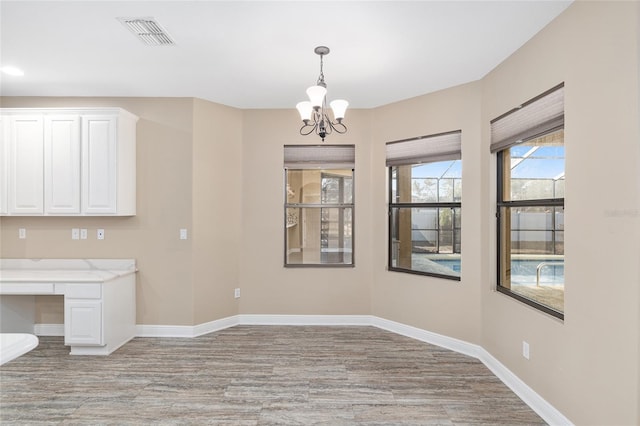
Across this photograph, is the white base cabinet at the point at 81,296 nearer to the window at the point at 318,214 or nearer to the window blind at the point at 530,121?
the window at the point at 318,214

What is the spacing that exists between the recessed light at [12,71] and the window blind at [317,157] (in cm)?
277

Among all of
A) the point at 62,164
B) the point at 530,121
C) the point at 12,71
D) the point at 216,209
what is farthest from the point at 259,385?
the point at 12,71

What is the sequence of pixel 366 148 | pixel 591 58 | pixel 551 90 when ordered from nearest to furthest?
1. pixel 591 58
2. pixel 551 90
3. pixel 366 148

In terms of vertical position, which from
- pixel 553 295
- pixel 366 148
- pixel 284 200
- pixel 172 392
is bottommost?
pixel 172 392

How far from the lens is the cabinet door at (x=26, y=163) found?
13.0 ft

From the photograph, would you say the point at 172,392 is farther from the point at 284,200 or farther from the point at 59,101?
the point at 59,101

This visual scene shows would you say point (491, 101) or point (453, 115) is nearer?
point (491, 101)

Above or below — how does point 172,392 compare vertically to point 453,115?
below

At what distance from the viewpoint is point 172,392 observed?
2.90 m

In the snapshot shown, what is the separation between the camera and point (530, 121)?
9.18 ft

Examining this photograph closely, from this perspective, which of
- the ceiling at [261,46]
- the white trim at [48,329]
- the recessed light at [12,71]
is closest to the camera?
the ceiling at [261,46]

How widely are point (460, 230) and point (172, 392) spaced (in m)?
3.06

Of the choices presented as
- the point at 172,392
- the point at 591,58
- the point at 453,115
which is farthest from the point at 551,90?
the point at 172,392

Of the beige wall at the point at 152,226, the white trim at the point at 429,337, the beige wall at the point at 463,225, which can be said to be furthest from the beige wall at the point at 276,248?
the beige wall at the point at 152,226
